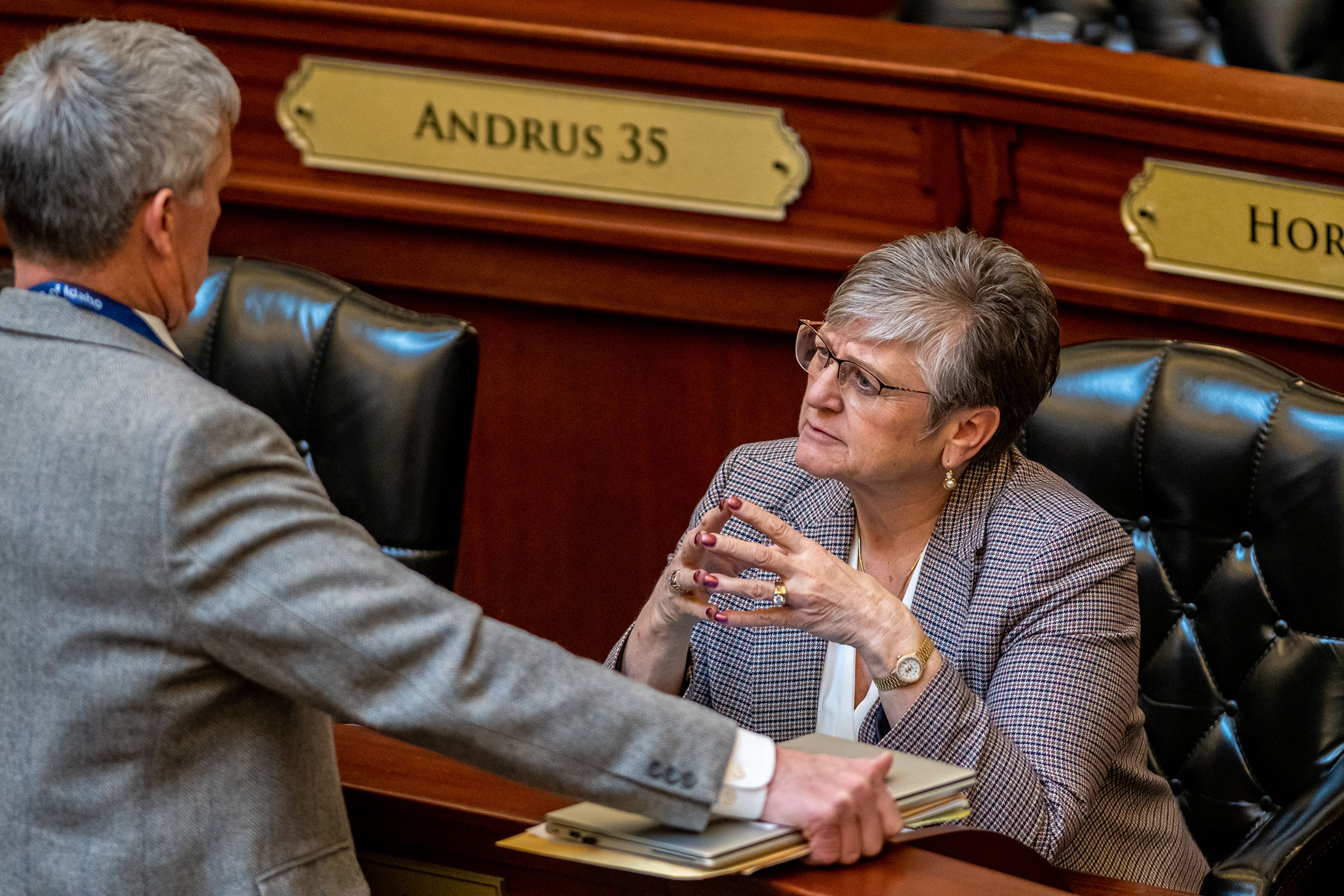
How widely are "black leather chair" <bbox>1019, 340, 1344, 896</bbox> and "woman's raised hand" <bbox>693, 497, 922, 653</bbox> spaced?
0.52m

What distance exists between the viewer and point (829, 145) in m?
2.58

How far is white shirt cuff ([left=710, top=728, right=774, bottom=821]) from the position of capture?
120cm

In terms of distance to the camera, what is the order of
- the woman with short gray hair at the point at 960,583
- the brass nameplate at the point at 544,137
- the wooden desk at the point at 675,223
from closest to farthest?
the woman with short gray hair at the point at 960,583, the wooden desk at the point at 675,223, the brass nameplate at the point at 544,137

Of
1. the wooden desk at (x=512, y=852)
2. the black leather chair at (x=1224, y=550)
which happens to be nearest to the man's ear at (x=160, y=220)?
the wooden desk at (x=512, y=852)

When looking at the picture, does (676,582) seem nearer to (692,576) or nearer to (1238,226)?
(692,576)

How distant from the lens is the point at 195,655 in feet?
3.75

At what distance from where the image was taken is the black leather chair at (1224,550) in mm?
1838

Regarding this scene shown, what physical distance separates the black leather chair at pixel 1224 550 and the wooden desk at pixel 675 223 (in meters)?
0.54

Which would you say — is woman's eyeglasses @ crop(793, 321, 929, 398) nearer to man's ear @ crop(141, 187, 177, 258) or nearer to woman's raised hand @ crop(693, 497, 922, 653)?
woman's raised hand @ crop(693, 497, 922, 653)

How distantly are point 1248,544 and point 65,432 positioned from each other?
139 cm

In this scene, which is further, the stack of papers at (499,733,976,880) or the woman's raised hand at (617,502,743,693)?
the woman's raised hand at (617,502,743,693)

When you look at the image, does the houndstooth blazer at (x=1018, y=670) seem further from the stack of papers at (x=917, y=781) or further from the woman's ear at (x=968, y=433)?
the stack of papers at (x=917, y=781)

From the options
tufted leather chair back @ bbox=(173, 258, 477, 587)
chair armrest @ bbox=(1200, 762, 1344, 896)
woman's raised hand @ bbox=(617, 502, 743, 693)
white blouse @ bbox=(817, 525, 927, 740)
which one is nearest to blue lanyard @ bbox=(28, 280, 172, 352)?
woman's raised hand @ bbox=(617, 502, 743, 693)

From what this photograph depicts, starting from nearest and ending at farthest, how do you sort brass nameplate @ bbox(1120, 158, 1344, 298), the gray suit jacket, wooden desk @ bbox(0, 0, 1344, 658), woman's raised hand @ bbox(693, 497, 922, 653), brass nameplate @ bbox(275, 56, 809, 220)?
the gray suit jacket < woman's raised hand @ bbox(693, 497, 922, 653) < brass nameplate @ bbox(1120, 158, 1344, 298) < wooden desk @ bbox(0, 0, 1344, 658) < brass nameplate @ bbox(275, 56, 809, 220)
